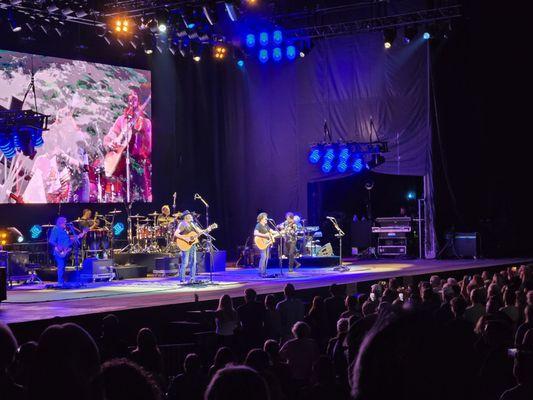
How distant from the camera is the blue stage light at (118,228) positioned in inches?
826

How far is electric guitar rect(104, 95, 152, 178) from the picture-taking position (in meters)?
21.0

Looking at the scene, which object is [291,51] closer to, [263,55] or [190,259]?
[263,55]

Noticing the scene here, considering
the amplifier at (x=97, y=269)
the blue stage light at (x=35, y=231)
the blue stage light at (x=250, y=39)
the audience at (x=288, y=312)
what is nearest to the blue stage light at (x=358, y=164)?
the blue stage light at (x=250, y=39)

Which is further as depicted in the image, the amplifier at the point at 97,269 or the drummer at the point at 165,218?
the drummer at the point at 165,218

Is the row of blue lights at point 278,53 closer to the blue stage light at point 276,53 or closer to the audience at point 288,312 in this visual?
the blue stage light at point 276,53

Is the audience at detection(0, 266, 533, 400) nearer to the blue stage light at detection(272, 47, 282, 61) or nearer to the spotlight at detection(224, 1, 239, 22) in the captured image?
the spotlight at detection(224, 1, 239, 22)

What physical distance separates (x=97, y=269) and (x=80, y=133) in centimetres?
439

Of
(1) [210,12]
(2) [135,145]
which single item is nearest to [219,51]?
(2) [135,145]

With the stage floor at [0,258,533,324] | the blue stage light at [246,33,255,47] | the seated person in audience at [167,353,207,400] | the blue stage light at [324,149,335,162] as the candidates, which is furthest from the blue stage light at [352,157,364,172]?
the seated person in audience at [167,353,207,400]

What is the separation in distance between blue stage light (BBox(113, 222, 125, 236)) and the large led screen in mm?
666

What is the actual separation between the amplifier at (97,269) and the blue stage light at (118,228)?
9.32 ft

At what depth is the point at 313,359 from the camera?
6.77 m

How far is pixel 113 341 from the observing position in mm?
7254

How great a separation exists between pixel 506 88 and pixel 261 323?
17015mm
